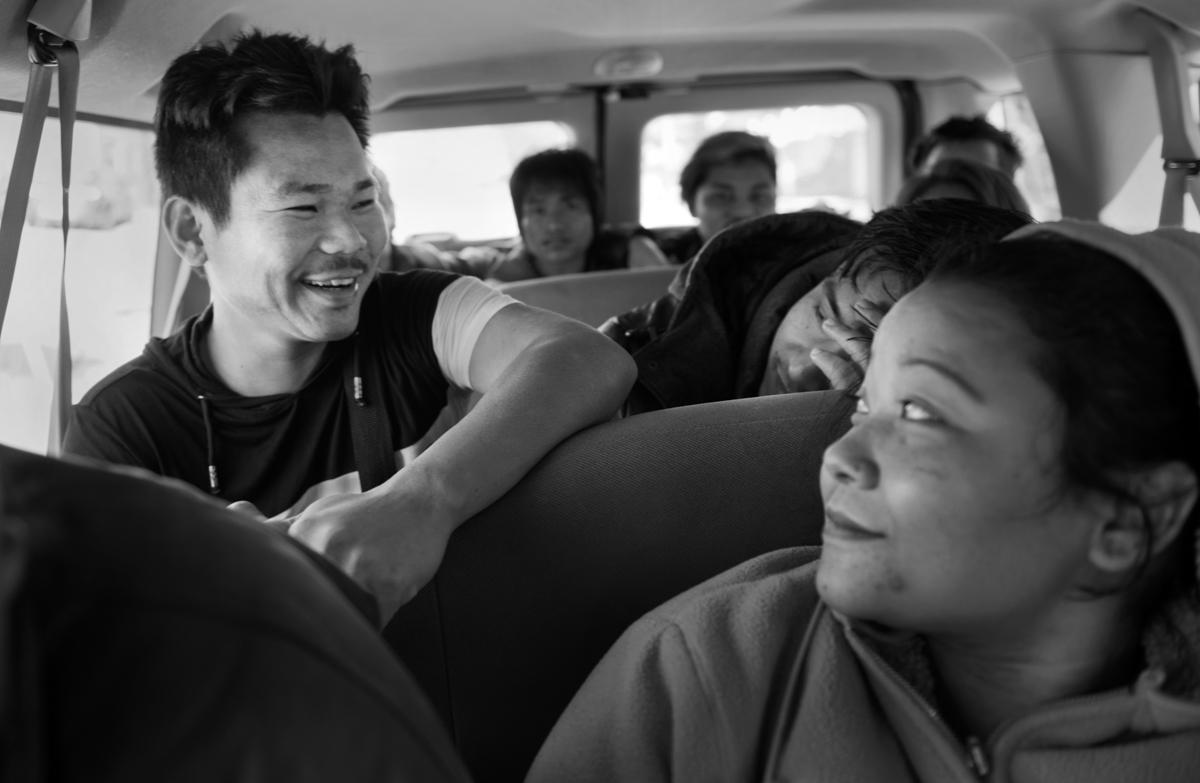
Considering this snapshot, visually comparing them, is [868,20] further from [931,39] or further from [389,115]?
[389,115]

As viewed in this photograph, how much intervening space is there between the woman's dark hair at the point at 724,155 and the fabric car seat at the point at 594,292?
1.14 meters

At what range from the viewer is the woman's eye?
85 cm

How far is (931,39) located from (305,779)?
3.25 meters

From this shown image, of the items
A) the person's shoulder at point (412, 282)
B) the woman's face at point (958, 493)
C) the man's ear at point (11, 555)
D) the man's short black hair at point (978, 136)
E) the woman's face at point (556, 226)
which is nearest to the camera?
the man's ear at point (11, 555)

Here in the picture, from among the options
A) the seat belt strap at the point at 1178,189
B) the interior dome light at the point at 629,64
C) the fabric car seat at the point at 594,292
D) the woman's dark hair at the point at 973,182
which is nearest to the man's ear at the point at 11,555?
the fabric car seat at the point at 594,292

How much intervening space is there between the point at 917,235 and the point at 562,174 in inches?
89.4

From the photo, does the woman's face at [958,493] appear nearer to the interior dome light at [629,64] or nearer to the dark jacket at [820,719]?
the dark jacket at [820,719]

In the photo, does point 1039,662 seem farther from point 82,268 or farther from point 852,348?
point 82,268

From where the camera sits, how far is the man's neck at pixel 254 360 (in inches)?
61.1

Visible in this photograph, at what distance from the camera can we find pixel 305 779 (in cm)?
47

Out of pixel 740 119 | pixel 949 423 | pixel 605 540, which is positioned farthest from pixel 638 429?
pixel 740 119

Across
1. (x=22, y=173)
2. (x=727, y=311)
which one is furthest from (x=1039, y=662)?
(x=22, y=173)

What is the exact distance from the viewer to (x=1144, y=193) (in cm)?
266

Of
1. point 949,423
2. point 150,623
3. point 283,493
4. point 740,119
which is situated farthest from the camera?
point 740,119
